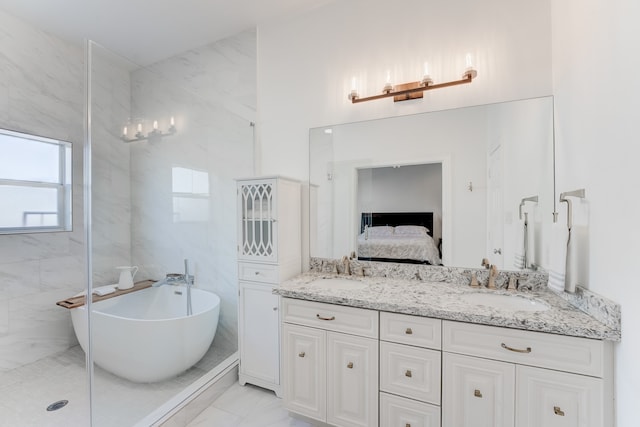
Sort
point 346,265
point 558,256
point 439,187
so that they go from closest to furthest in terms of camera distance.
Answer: point 558,256 < point 439,187 < point 346,265

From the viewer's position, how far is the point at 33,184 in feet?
7.34

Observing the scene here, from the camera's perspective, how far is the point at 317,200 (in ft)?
7.20

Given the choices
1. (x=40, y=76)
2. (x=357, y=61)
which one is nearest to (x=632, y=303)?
(x=357, y=61)

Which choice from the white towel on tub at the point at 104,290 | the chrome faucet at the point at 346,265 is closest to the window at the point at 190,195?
the white towel on tub at the point at 104,290

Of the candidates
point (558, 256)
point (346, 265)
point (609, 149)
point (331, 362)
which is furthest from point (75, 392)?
point (609, 149)

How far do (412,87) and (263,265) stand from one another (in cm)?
160

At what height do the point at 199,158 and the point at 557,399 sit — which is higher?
the point at 199,158

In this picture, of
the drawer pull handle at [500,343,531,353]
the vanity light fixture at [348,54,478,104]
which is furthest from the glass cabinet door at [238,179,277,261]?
the drawer pull handle at [500,343,531,353]

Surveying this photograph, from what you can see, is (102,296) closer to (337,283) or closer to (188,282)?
(188,282)

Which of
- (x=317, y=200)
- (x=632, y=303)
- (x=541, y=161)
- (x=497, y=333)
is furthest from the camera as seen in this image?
(x=317, y=200)

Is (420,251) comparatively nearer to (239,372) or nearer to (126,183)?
(239,372)

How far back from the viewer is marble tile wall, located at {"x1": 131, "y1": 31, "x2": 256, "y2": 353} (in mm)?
1906

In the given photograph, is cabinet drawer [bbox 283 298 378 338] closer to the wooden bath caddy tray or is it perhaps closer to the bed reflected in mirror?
the bed reflected in mirror

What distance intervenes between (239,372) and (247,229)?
110cm
